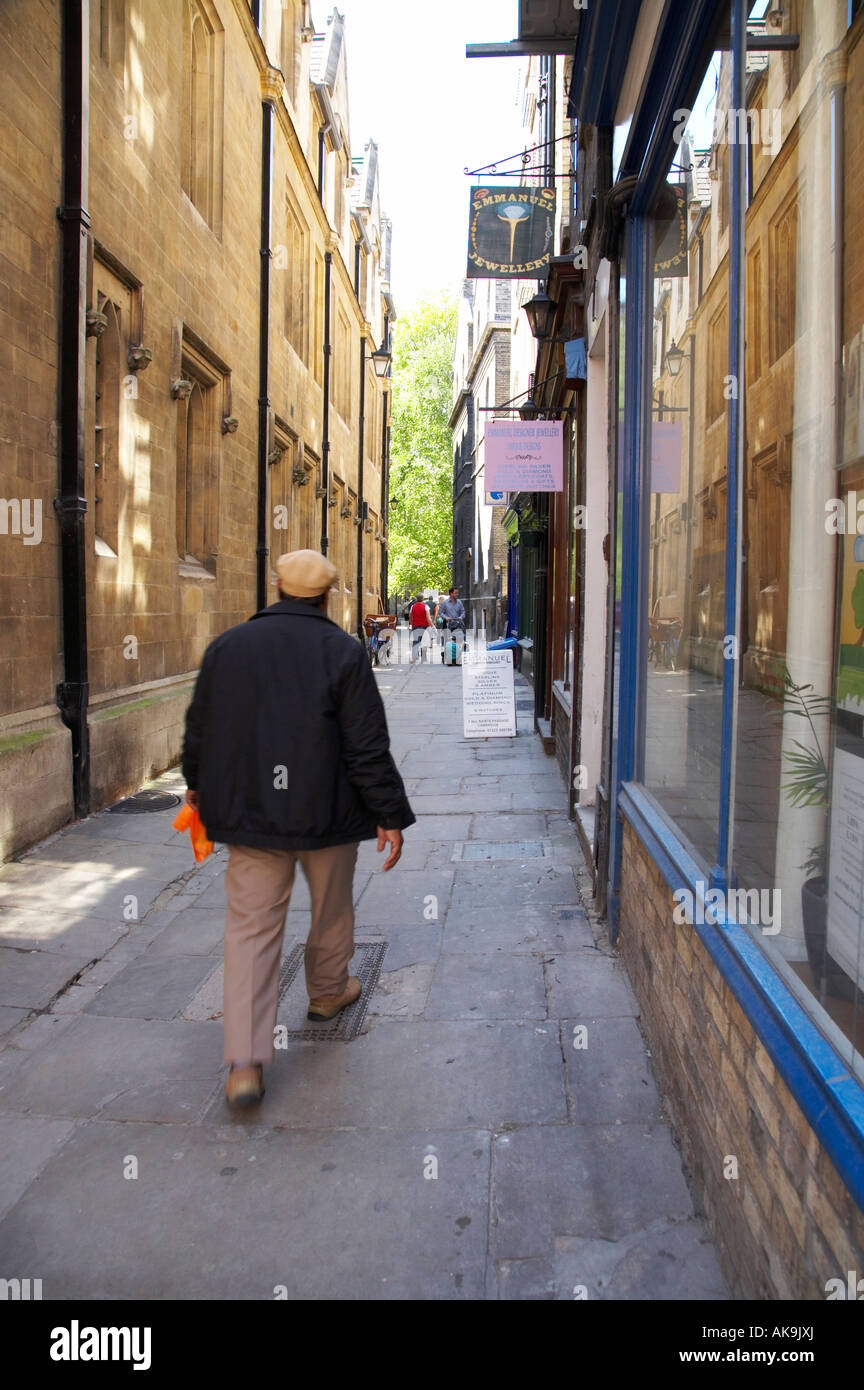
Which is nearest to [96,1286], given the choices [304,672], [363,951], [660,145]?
[304,672]

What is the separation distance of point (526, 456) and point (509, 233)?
7.35 ft

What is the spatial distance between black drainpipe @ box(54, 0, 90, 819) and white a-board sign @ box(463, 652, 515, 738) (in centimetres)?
473

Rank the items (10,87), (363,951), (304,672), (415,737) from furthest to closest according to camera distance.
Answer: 1. (415,737)
2. (10,87)
3. (363,951)
4. (304,672)

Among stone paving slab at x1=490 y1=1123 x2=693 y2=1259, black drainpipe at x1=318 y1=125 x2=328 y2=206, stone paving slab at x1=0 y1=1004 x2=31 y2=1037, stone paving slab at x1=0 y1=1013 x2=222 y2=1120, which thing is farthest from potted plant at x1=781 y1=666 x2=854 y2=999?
black drainpipe at x1=318 y1=125 x2=328 y2=206

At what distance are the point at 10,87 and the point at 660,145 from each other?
4.35 m

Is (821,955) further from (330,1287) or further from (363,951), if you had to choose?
(363,951)

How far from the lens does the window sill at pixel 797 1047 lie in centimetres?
166

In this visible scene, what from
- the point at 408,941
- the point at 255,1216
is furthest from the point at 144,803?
the point at 255,1216

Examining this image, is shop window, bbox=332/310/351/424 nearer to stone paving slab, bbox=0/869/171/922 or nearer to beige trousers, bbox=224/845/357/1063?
stone paving slab, bbox=0/869/171/922

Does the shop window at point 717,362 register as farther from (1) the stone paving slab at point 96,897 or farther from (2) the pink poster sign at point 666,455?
(1) the stone paving slab at point 96,897

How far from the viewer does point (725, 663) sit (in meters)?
2.94

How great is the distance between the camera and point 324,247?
21.2 metres

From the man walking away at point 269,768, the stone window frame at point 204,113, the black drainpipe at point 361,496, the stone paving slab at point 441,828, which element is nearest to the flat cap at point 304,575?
the man walking away at point 269,768

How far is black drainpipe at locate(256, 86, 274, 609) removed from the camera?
13898 mm
